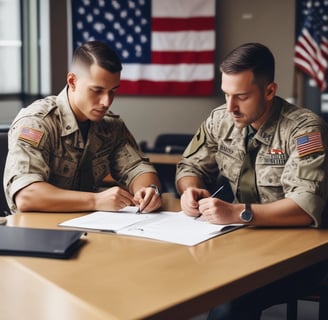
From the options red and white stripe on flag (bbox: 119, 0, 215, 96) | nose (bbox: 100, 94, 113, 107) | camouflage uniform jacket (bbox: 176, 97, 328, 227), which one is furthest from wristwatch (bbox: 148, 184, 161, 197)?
red and white stripe on flag (bbox: 119, 0, 215, 96)

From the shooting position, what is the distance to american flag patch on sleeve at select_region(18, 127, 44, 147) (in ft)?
6.52

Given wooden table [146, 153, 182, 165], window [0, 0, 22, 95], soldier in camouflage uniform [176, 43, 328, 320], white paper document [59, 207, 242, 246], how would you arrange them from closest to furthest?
1. white paper document [59, 207, 242, 246]
2. soldier in camouflage uniform [176, 43, 328, 320]
3. wooden table [146, 153, 182, 165]
4. window [0, 0, 22, 95]

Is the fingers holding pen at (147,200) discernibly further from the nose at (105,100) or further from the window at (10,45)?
the window at (10,45)

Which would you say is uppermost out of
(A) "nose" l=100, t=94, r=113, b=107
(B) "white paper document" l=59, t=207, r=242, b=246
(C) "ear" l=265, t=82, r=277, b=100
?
(C) "ear" l=265, t=82, r=277, b=100

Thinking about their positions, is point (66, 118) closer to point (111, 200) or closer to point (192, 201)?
point (111, 200)

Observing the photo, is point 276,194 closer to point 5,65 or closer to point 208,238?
point 208,238

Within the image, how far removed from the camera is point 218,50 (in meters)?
4.95

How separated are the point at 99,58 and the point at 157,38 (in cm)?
294

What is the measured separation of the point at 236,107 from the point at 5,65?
10.0ft

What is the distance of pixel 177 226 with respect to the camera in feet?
5.52

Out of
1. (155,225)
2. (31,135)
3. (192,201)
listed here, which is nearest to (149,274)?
(155,225)

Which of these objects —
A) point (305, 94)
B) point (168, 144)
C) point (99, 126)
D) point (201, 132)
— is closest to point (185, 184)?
point (201, 132)

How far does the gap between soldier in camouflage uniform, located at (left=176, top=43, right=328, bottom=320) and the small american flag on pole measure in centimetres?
274

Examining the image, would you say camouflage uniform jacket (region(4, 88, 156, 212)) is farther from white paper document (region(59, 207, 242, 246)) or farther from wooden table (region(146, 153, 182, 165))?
wooden table (region(146, 153, 182, 165))
